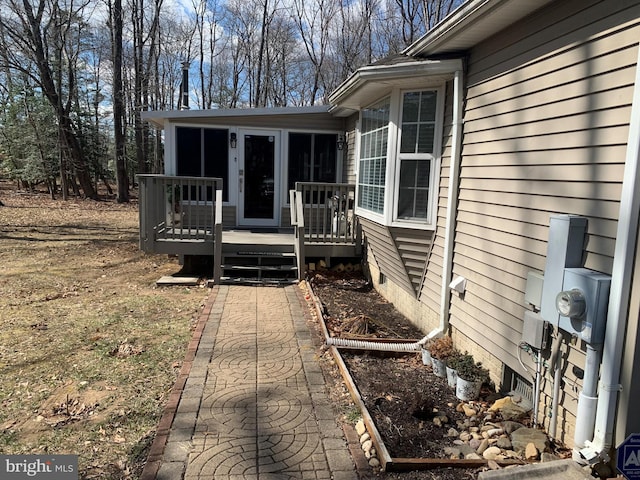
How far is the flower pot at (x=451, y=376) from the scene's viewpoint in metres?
3.66

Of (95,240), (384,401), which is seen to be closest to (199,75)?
(95,240)

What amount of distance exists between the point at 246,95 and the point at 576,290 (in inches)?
1143

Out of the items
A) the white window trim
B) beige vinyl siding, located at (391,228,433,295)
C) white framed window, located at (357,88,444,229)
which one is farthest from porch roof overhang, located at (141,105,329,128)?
beige vinyl siding, located at (391,228,433,295)

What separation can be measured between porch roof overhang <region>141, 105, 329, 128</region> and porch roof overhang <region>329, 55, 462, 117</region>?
2.98 m

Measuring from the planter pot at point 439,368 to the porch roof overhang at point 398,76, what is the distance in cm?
280

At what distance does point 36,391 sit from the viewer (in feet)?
11.6

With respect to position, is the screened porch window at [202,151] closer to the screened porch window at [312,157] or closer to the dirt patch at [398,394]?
the screened porch window at [312,157]

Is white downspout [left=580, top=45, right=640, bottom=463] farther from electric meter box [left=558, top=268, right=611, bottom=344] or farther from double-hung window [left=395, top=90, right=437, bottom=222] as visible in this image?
double-hung window [left=395, top=90, right=437, bottom=222]

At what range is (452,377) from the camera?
12.2ft

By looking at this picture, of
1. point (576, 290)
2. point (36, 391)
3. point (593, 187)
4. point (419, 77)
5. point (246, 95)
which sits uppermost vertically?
point (246, 95)

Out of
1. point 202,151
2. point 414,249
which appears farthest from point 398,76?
point 202,151

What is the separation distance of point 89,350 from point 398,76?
4239 mm

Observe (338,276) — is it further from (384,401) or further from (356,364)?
(384,401)

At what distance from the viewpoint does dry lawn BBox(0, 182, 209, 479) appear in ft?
9.53
